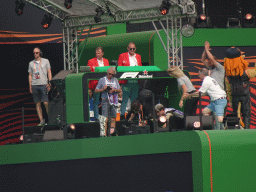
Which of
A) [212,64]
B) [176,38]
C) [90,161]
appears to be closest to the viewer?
[90,161]

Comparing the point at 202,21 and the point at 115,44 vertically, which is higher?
the point at 202,21

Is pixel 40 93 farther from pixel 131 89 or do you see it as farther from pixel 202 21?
pixel 202 21

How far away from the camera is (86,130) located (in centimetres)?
676

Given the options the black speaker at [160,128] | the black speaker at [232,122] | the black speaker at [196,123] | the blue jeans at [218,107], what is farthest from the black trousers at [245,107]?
the black speaker at [160,128]

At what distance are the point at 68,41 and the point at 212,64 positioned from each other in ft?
21.6

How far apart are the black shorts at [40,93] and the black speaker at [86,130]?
10.6 feet

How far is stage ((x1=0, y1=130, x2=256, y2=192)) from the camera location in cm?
602

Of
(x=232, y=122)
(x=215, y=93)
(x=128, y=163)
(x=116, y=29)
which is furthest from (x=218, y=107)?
(x=116, y=29)

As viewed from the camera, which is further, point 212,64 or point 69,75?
point 69,75

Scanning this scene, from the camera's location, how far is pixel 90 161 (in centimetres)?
608

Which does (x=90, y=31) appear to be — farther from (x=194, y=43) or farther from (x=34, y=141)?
(x=34, y=141)

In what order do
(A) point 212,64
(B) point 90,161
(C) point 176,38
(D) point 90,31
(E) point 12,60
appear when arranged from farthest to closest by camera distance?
(D) point 90,31
(E) point 12,60
(C) point 176,38
(A) point 212,64
(B) point 90,161

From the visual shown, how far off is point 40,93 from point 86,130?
345 cm

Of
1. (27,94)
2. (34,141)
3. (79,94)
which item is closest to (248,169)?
(34,141)
